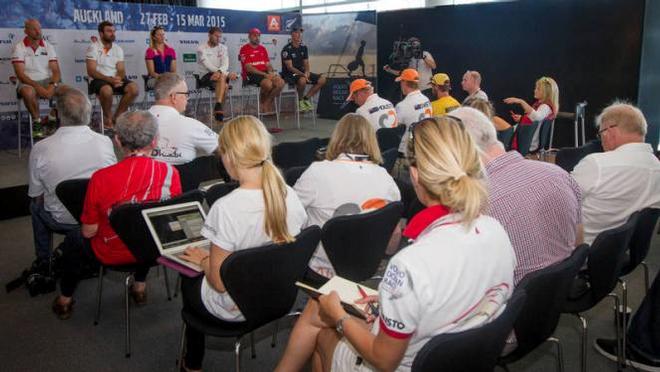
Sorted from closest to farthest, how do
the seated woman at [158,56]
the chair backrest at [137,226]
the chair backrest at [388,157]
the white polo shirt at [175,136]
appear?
the chair backrest at [137,226] → the white polo shirt at [175,136] → the chair backrest at [388,157] → the seated woman at [158,56]

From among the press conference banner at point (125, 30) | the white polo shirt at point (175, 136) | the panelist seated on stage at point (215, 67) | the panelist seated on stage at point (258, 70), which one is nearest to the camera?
the white polo shirt at point (175, 136)

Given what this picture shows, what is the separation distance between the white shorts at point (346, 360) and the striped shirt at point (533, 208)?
71 cm

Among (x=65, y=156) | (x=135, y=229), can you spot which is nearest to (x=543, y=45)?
(x=65, y=156)

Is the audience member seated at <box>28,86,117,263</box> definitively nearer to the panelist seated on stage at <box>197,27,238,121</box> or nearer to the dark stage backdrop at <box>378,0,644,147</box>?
the panelist seated on stage at <box>197,27,238,121</box>

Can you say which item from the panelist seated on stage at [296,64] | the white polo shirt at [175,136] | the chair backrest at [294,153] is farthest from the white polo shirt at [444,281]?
the panelist seated on stage at [296,64]

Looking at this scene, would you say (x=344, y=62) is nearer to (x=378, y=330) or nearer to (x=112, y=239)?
(x=112, y=239)

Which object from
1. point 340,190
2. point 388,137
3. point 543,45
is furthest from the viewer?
point 543,45

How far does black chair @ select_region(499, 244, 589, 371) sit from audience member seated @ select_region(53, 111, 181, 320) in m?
1.78

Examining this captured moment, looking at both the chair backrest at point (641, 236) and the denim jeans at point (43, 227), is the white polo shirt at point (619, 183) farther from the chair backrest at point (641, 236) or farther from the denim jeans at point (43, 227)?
the denim jeans at point (43, 227)

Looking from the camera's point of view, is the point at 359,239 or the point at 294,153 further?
the point at 294,153

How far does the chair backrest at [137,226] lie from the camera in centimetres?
233

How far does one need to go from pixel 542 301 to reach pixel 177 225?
150 centimetres

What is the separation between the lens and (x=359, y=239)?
2.37 meters

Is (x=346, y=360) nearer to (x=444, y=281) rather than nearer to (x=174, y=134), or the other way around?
(x=444, y=281)
